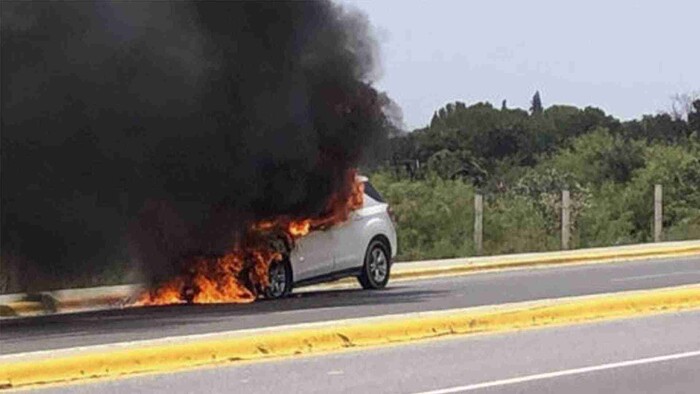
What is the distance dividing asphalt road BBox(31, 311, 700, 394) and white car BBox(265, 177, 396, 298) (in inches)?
227

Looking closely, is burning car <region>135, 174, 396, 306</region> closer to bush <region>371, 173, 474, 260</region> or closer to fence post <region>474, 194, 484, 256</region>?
fence post <region>474, 194, 484, 256</region>

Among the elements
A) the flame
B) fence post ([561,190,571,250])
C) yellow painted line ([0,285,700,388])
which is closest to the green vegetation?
fence post ([561,190,571,250])

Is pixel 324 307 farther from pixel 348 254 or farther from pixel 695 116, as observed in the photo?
pixel 695 116

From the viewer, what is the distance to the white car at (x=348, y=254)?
21.8 meters

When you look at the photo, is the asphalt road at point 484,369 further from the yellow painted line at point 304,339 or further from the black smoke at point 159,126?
the black smoke at point 159,126

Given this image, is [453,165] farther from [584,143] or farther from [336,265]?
[336,265]

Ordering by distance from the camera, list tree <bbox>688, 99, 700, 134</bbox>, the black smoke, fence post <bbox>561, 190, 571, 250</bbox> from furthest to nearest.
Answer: tree <bbox>688, 99, 700, 134</bbox>
fence post <bbox>561, 190, 571, 250</bbox>
the black smoke

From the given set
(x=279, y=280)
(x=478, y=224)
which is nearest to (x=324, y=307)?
(x=279, y=280)

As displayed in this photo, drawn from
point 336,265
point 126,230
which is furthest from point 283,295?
point 126,230

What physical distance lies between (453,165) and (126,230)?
40.4 meters

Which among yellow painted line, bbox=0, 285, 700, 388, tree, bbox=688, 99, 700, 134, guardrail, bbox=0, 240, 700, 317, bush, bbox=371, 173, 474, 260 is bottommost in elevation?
yellow painted line, bbox=0, 285, 700, 388

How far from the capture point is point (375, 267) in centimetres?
2348

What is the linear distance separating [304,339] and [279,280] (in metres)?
7.11

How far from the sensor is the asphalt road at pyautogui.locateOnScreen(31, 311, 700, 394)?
1266cm
